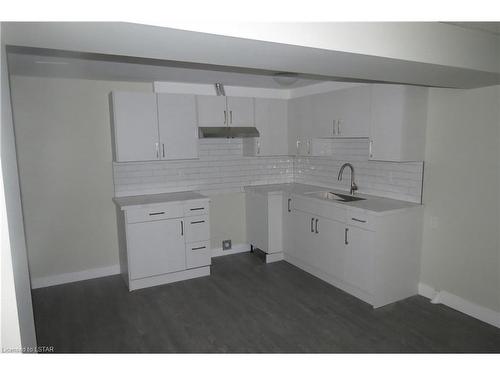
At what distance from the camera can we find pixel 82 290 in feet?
13.5

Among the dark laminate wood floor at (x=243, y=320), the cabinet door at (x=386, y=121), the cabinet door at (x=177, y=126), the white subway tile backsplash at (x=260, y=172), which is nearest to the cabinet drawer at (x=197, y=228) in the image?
the dark laminate wood floor at (x=243, y=320)

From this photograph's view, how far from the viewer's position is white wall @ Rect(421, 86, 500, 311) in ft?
10.3

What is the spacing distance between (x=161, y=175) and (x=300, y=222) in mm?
1926

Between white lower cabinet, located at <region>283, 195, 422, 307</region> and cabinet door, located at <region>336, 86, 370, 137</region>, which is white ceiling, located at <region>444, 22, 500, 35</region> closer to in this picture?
cabinet door, located at <region>336, 86, 370, 137</region>

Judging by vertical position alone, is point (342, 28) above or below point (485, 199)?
above

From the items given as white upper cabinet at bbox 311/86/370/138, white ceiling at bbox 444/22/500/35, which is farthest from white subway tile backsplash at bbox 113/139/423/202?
white ceiling at bbox 444/22/500/35

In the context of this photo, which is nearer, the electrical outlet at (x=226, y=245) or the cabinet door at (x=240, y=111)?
the cabinet door at (x=240, y=111)

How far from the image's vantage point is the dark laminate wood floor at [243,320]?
2.95 meters

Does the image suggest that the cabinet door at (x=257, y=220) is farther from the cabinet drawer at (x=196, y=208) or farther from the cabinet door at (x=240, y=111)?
the cabinet door at (x=240, y=111)

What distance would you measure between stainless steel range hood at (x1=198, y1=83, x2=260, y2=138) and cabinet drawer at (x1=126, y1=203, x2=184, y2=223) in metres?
0.99

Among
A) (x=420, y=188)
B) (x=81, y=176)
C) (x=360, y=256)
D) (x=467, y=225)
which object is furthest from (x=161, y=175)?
(x=467, y=225)

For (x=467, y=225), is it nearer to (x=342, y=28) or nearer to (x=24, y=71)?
(x=342, y=28)

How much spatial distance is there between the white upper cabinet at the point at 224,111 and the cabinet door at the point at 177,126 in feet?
Result: 0.41

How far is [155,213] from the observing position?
13.4ft
